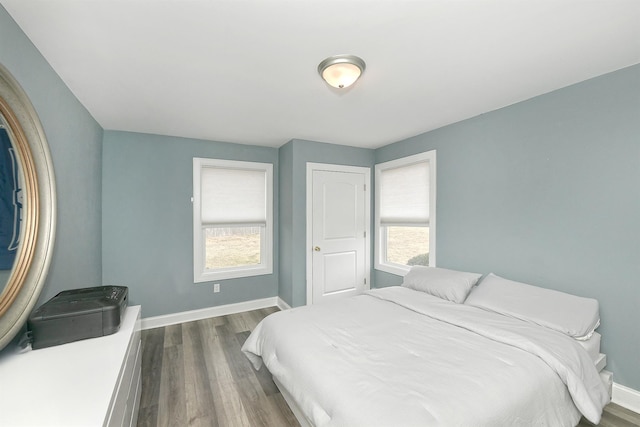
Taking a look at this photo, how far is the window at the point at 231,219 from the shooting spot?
3.54 metres

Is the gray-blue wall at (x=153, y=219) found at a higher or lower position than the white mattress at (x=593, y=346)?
higher

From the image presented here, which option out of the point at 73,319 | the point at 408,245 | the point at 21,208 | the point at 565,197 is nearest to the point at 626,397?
the point at 565,197

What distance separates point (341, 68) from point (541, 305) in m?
2.26

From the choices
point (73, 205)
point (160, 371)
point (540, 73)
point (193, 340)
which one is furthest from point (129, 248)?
point (540, 73)

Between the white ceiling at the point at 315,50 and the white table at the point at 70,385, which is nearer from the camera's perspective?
the white table at the point at 70,385

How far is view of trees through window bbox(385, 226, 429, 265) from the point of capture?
11.3ft

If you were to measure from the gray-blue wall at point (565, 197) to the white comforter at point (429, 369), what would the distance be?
0.61 m

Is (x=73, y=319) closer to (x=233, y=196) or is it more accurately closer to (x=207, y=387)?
(x=207, y=387)

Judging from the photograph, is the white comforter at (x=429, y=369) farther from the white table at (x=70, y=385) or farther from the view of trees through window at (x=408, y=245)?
the view of trees through window at (x=408, y=245)

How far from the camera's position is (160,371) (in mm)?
2389

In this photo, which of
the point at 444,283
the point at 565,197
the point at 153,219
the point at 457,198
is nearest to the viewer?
the point at 565,197

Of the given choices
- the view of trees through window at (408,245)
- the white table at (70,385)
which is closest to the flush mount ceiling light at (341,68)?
the white table at (70,385)

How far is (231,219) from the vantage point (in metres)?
3.73

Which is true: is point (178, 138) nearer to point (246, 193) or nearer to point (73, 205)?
point (246, 193)
